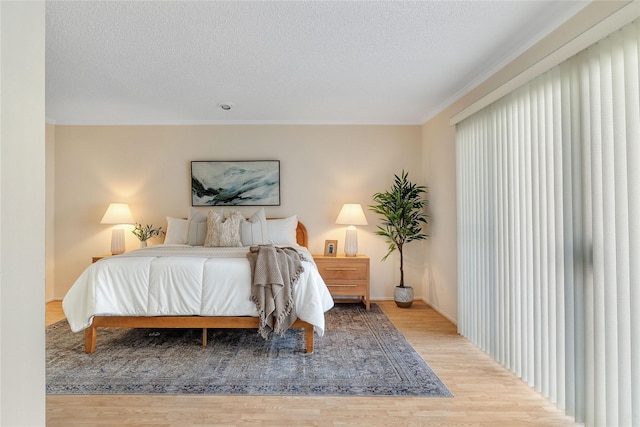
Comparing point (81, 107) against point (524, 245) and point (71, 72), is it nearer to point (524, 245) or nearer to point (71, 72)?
point (71, 72)

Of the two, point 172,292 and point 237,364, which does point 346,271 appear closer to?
point 237,364

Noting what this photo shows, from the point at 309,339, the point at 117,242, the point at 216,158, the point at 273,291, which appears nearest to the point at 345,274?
the point at 309,339

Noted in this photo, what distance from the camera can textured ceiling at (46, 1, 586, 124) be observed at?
7.38 feet

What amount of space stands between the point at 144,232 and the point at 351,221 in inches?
109

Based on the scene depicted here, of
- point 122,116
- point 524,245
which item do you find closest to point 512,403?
point 524,245

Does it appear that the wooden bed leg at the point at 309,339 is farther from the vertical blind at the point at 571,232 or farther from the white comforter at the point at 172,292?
the vertical blind at the point at 571,232

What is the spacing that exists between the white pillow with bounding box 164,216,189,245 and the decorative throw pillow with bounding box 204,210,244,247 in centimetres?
46

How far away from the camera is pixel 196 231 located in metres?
4.55

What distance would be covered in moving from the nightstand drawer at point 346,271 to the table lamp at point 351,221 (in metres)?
0.23

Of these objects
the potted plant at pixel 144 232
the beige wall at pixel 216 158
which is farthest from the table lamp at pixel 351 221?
the potted plant at pixel 144 232

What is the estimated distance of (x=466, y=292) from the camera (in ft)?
11.2

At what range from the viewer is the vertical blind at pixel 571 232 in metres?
1.71

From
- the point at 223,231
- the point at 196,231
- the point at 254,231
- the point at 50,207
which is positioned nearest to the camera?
the point at 223,231
